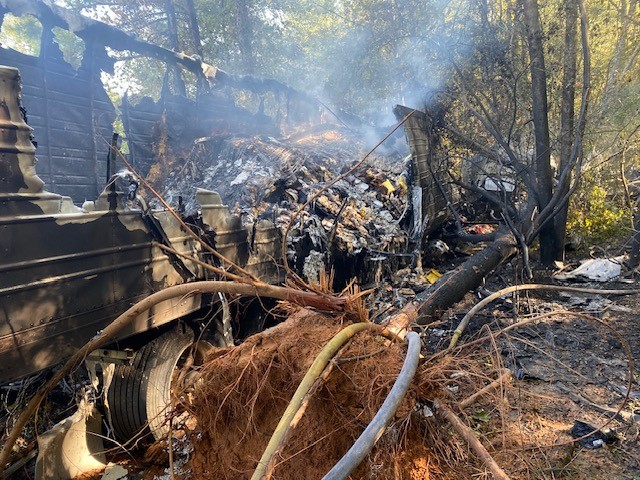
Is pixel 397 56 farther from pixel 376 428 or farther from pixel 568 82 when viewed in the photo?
pixel 376 428

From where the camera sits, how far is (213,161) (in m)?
10.6

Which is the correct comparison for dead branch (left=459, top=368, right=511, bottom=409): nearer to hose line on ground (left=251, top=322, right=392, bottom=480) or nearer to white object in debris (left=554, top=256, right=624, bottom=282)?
hose line on ground (left=251, top=322, right=392, bottom=480)

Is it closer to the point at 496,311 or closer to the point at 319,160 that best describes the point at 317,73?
the point at 319,160

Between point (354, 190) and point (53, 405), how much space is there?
6627 millimetres

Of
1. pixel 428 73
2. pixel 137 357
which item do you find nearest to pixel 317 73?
pixel 428 73

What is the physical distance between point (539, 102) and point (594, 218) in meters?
3.86

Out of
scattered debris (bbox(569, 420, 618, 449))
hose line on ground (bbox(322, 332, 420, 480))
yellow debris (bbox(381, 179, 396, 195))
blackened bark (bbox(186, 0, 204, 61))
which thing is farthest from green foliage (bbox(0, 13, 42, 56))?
scattered debris (bbox(569, 420, 618, 449))

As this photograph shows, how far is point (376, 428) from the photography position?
1.42 meters

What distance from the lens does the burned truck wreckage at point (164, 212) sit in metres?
2.86

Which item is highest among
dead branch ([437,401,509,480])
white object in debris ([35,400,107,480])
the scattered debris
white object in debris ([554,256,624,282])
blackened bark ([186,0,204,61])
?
blackened bark ([186,0,204,61])

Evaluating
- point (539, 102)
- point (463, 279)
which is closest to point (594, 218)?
point (539, 102)

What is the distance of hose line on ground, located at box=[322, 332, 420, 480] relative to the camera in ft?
4.17

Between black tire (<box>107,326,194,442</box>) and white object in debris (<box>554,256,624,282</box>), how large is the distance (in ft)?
21.3

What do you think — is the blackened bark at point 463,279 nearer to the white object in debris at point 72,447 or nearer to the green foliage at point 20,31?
the white object in debris at point 72,447
